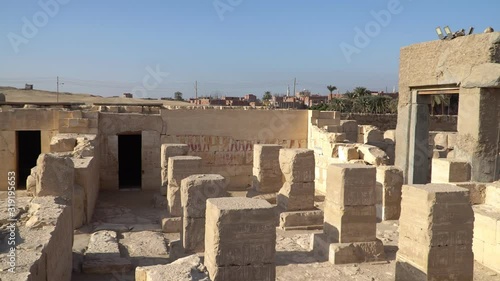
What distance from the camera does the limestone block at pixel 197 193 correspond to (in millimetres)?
7203

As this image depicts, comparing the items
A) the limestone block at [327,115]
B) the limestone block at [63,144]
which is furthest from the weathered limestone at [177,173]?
the limestone block at [327,115]

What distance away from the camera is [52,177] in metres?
7.68

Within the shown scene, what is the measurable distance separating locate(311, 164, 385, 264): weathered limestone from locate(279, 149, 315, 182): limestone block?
5.50ft

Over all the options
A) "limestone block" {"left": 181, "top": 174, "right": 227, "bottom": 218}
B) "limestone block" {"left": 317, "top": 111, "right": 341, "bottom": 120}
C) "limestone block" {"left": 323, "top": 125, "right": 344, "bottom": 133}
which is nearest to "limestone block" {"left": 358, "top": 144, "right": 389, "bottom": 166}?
"limestone block" {"left": 323, "top": 125, "right": 344, "bottom": 133}

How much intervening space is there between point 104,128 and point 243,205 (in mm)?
8886

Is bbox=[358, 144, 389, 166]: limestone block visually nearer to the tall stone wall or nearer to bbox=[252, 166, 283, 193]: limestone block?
bbox=[252, 166, 283, 193]: limestone block

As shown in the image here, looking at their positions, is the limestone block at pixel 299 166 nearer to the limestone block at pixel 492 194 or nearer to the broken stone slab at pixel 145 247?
the broken stone slab at pixel 145 247

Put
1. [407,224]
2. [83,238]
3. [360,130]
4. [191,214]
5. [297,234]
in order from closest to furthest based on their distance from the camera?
[407,224]
[191,214]
[83,238]
[297,234]
[360,130]

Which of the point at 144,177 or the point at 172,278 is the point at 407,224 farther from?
the point at 144,177

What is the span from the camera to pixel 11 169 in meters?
12.5

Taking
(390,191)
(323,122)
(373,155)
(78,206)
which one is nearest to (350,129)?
(323,122)

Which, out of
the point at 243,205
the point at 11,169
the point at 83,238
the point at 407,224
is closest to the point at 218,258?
the point at 243,205

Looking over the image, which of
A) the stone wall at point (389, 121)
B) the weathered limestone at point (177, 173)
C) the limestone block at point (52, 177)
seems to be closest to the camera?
the limestone block at point (52, 177)

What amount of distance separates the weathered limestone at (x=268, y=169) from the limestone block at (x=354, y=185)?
3.39 m
